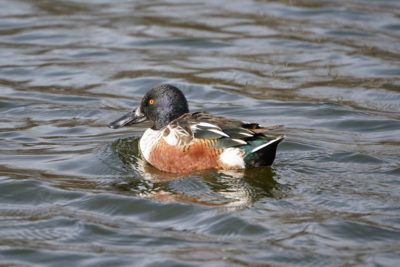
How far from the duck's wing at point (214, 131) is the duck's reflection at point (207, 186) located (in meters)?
0.29

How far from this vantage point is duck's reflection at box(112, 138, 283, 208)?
7.78m

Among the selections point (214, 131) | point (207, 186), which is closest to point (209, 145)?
point (214, 131)

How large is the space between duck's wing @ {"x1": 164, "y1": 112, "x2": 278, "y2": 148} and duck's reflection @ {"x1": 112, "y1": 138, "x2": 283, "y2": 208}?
11.3 inches

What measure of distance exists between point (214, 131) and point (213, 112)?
2.49 metres

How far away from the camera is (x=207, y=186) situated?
809cm

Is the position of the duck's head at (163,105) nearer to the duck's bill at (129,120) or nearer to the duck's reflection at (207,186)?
the duck's bill at (129,120)

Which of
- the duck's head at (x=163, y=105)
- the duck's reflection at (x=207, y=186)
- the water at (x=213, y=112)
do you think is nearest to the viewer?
the water at (x=213, y=112)

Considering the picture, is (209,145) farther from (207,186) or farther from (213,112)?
(213,112)

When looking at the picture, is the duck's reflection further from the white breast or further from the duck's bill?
the duck's bill

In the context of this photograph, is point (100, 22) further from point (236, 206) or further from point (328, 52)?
point (236, 206)

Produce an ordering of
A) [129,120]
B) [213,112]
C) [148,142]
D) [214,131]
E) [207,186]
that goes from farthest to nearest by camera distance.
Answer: [213,112]
[129,120]
[148,142]
[214,131]
[207,186]

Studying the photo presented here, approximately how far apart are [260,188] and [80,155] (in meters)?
1.98

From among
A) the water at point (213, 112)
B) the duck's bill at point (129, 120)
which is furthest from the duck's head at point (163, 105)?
the water at point (213, 112)

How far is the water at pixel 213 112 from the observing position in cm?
679
